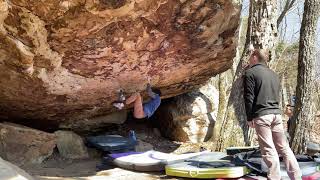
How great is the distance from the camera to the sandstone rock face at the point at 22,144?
23.3 ft

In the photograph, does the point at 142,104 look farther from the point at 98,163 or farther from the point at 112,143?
the point at 98,163

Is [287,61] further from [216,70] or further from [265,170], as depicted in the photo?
[265,170]

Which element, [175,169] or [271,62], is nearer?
[175,169]

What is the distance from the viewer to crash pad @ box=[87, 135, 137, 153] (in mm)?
7741

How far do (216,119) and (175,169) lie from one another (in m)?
4.03

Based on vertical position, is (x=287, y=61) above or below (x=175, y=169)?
above

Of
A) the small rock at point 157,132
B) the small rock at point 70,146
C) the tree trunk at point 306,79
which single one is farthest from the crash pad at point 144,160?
the small rock at point 157,132

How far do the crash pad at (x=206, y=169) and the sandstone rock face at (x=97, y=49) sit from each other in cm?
190

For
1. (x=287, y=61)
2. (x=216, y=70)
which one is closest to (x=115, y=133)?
(x=216, y=70)

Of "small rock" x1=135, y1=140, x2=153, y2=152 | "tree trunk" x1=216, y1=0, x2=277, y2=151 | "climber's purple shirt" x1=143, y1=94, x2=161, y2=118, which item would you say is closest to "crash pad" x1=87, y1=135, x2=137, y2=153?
"small rock" x1=135, y1=140, x2=153, y2=152

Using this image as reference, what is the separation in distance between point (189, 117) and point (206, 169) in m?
4.04

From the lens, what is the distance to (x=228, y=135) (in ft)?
25.7

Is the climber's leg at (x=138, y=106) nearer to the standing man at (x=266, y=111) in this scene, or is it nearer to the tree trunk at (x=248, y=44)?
the tree trunk at (x=248, y=44)

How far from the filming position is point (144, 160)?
6.83 m
